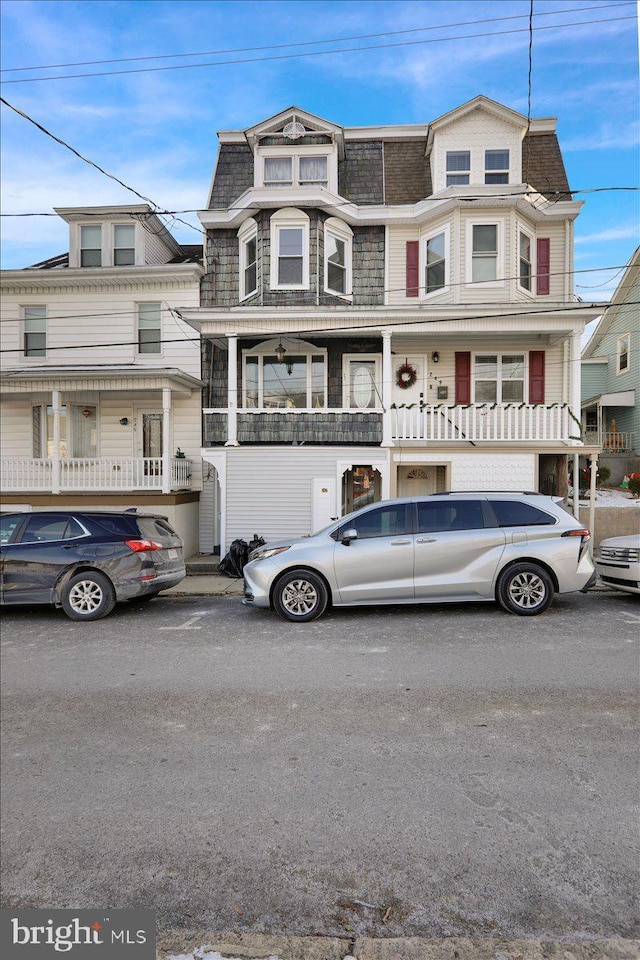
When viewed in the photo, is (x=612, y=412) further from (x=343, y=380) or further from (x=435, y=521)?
(x=435, y=521)

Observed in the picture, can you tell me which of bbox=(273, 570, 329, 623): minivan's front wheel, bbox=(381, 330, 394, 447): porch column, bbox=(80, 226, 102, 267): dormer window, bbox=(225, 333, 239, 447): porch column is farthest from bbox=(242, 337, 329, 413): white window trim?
bbox=(273, 570, 329, 623): minivan's front wheel

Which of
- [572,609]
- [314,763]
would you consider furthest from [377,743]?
[572,609]

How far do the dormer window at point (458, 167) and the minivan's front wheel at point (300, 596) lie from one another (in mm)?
12631

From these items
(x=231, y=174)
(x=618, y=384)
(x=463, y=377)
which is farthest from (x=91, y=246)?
(x=618, y=384)

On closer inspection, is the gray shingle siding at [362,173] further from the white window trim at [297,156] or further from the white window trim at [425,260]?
the white window trim at [425,260]

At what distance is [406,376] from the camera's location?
15211mm

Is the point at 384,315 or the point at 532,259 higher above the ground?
the point at 532,259

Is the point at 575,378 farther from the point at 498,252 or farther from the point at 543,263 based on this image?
the point at 498,252

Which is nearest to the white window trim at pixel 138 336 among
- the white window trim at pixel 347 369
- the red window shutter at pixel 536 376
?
the white window trim at pixel 347 369

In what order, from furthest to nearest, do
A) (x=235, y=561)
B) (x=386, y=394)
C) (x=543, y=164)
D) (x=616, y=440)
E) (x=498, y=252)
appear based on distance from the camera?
1. (x=616, y=440)
2. (x=543, y=164)
3. (x=498, y=252)
4. (x=386, y=394)
5. (x=235, y=561)

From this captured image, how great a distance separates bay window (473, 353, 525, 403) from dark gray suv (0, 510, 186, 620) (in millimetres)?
10410

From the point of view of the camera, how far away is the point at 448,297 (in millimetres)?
14648

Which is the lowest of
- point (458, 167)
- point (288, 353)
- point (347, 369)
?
point (347, 369)

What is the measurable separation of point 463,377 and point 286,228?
615 cm
